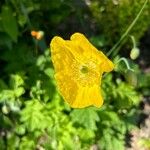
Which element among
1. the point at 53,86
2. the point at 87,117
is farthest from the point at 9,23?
the point at 87,117

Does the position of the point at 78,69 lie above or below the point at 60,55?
below

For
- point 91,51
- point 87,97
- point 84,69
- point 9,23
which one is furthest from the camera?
point 9,23

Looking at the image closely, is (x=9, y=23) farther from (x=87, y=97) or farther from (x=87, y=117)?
(x=87, y=97)

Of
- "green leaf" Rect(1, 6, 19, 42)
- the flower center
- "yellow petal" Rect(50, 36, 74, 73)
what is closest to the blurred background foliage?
"green leaf" Rect(1, 6, 19, 42)

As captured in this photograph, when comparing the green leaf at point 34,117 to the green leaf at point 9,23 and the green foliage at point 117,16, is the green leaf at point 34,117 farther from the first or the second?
the green foliage at point 117,16

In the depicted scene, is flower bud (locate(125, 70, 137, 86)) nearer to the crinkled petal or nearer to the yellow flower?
the yellow flower

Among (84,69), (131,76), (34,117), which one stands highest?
(84,69)

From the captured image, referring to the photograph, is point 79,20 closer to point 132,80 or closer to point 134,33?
point 134,33
